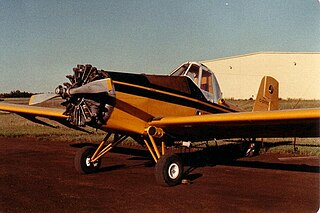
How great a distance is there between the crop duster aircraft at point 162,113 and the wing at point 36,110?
1801mm

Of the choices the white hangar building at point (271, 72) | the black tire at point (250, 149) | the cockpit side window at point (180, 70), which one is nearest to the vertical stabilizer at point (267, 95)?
the black tire at point (250, 149)

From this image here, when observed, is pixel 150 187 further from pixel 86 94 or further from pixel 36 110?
pixel 36 110

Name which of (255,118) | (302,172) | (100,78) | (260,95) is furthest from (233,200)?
(260,95)

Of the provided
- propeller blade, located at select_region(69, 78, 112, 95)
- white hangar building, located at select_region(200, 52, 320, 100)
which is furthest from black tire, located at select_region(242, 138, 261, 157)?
white hangar building, located at select_region(200, 52, 320, 100)

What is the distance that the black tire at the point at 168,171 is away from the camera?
755 centimetres

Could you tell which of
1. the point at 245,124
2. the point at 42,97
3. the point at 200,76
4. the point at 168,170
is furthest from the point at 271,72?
the point at 42,97

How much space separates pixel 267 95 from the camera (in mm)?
13172

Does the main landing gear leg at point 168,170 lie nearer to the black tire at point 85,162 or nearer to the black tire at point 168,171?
the black tire at point 168,171

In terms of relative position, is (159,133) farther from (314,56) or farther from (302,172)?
(314,56)

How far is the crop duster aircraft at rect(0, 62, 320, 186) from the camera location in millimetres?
7398

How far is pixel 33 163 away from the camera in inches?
411

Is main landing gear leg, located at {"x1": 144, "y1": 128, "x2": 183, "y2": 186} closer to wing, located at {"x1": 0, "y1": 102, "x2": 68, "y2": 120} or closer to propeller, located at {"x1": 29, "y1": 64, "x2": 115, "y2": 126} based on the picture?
propeller, located at {"x1": 29, "y1": 64, "x2": 115, "y2": 126}

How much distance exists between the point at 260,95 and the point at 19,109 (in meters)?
7.56

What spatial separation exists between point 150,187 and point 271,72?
40.5 meters
